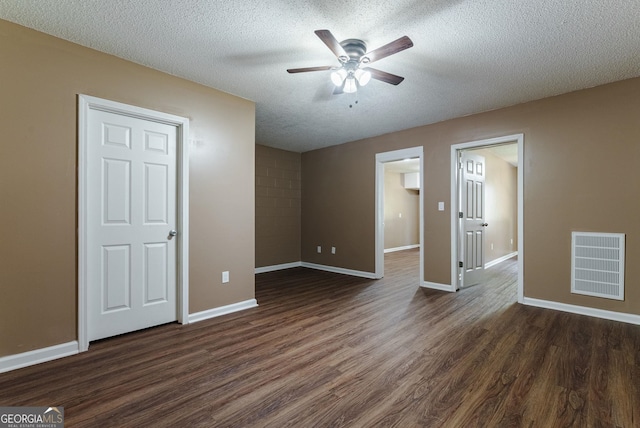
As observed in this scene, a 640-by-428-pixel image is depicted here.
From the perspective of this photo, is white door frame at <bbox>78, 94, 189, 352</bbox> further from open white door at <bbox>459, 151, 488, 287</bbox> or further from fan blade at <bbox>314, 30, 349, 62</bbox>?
open white door at <bbox>459, 151, 488, 287</bbox>

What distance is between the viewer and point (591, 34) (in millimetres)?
2168

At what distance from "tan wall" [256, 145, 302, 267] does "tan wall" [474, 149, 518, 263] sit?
382 centimetres

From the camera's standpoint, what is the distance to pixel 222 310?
10.6ft

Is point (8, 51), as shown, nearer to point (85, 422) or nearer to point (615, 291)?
point (85, 422)

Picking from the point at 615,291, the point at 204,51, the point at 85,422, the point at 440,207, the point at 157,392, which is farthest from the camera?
the point at 440,207

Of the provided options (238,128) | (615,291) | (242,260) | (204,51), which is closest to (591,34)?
(615,291)

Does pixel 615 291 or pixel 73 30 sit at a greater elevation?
pixel 73 30

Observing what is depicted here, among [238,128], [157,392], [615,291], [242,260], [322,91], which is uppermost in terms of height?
[322,91]

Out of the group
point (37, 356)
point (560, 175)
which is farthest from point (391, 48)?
point (37, 356)

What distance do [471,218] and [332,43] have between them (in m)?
3.52

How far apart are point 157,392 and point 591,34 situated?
12.8ft

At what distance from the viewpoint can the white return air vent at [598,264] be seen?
3004 mm

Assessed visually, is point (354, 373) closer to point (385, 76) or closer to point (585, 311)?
point (385, 76)

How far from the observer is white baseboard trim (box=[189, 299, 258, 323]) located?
3.02 m
